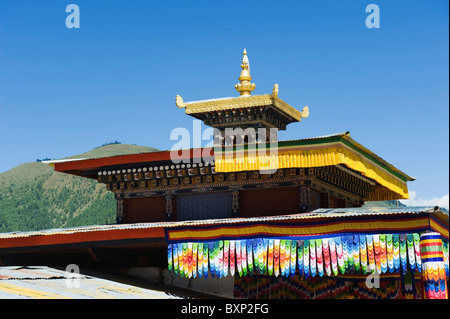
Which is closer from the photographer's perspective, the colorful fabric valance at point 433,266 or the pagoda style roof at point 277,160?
the colorful fabric valance at point 433,266

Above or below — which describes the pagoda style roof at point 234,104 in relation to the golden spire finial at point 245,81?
below

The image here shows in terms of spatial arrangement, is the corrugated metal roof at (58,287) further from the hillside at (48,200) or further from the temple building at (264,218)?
the hillside at (48,200)

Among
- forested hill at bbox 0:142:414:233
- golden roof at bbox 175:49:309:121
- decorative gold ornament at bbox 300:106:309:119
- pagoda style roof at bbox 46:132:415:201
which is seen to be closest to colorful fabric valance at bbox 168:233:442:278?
pagoda style roof at bbox 46:132:415:201

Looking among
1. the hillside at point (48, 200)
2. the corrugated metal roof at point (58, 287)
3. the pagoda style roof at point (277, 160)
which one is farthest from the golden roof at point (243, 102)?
the hillside at point (48, 200)

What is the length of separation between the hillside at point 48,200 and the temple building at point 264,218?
181 feet

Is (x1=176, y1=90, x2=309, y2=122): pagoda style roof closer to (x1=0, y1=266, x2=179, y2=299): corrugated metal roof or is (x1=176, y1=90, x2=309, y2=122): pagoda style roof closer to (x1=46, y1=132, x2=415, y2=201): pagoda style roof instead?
(x1=46, y1=132, x2=415, y2=201): pagoda style roof

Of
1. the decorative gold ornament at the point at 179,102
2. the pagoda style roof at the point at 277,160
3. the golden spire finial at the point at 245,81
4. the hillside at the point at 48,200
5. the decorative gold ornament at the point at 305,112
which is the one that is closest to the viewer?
the pagoda style roof at the point at 277,160

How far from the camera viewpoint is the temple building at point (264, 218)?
54.6 feet

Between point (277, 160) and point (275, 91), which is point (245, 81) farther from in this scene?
point (277, 160)

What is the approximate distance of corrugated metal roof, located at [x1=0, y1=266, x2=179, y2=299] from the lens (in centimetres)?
1550

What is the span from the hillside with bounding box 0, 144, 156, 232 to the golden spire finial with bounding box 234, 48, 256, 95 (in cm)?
5478

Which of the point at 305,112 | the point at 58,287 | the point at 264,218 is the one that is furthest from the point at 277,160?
the point at 58,287

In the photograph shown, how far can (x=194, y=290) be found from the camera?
19.7 metres
